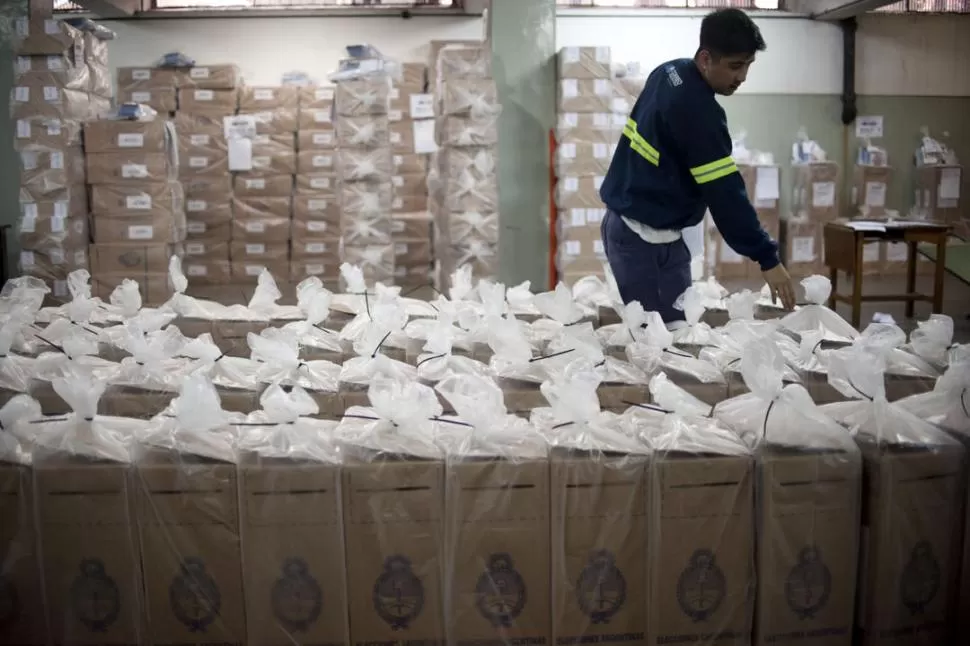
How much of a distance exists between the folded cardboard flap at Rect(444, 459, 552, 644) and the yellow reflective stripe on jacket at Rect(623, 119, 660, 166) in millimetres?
1753

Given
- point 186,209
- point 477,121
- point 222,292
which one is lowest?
point 222,292

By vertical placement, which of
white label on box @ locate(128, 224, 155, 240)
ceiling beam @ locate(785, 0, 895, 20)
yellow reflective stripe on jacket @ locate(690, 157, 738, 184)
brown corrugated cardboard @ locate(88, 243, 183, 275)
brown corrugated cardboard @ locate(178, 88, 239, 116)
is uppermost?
ceiling beam @ locate(785, 0, 895, 20)

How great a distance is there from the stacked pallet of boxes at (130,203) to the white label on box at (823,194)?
596 centimetres

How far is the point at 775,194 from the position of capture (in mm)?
9492

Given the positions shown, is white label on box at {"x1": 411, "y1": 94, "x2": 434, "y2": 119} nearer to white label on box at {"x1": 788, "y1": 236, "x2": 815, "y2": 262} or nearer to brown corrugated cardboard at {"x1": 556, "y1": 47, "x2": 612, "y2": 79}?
brown corrugated cardboard at {"x1": 556, "y1": 47, "x2": 612, "y2": 79}

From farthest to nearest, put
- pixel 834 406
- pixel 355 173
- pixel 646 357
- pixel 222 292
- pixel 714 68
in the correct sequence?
1. pixel 222 292
2. pixel 355 173
3. pixel 714 68
4. pixel 646 357
5. pixel 834 406

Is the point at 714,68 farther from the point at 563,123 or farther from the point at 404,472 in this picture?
the point at 563,123

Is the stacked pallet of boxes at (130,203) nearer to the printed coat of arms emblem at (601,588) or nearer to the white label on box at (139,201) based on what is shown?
the white label on box at (139,201)

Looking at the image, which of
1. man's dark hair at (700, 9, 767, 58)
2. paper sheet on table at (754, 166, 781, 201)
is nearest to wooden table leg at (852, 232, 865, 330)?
paper sheet on table at (754, 166, 781, 201)

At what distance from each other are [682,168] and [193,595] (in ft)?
7.35

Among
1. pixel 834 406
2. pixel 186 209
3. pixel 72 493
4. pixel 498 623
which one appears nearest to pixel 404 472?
pixel 498 623

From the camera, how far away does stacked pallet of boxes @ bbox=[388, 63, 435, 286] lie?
30.4ft

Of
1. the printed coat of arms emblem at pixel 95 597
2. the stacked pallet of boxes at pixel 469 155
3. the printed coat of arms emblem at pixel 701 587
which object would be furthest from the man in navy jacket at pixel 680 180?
the stacked pallet of boxes at pixel 469 155

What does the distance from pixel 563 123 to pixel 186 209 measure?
4.16m
